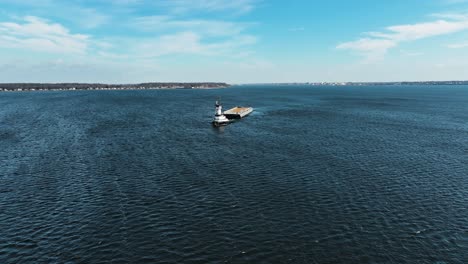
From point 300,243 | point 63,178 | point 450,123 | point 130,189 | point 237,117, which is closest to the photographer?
point 300,243

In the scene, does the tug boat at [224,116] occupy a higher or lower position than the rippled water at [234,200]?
higher

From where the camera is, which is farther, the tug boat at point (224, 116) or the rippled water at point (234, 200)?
the tug boat at point (224, 116)

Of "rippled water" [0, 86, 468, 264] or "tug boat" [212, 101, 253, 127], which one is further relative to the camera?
"tug boat" [212, 101, 253, 127]

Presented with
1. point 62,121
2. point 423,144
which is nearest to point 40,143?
point 62,121

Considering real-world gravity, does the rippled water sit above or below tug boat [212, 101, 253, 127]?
below

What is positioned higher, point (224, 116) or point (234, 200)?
point (224, 116)

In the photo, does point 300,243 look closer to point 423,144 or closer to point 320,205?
point 320,205

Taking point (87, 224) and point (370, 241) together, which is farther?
point (87, 224)

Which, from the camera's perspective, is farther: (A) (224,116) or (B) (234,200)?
(A) (224,116)
